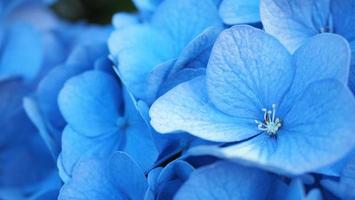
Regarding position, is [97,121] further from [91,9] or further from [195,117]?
[91,9]

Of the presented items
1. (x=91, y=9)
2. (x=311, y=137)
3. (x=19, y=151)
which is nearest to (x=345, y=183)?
(x=311, y=137)

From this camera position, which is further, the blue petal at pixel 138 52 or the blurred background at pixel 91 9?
the blurred background at pixel 91 9

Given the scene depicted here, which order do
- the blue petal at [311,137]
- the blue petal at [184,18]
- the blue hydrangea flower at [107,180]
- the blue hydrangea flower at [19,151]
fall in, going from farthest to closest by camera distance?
the blue hydrangea flower at [19,151] < the blue petal at [184,18] < the blue hydrangea flower at [107,180] < the blue petal at [311,137]

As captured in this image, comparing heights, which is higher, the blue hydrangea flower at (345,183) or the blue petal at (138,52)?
the blue petal at (138,52)

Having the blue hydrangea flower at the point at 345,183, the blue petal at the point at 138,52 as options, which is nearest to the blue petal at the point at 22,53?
the blue petal at the point at 138,52

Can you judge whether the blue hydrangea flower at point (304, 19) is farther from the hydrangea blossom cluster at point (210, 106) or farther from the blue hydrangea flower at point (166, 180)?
the blue hydrangea flower at point (166, 180)

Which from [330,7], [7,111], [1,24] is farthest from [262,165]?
[1,24]

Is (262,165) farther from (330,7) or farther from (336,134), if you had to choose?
(330,7)
